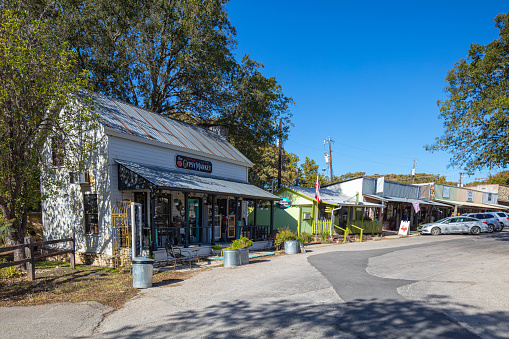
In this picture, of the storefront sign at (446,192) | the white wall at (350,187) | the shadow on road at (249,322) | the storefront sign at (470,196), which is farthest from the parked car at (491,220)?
the shadow on road at (249,322)

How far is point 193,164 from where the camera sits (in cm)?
1666

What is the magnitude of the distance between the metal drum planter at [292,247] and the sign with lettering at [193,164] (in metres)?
5.57

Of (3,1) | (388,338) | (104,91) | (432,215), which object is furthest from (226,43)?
(432,215)

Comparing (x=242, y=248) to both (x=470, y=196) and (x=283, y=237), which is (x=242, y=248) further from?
(x=470, y=196)

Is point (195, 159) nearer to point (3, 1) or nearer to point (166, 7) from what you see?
point (3, 1)

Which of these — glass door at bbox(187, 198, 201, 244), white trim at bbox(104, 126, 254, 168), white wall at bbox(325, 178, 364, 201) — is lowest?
glass door at bbox(187, 198, 201, 244)

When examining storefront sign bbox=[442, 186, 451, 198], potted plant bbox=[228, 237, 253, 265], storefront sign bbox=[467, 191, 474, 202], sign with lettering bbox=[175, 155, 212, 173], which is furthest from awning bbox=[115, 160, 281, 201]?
storefront sign bbox=[467, 191, 474, 202]

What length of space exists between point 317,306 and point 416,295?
2.69m

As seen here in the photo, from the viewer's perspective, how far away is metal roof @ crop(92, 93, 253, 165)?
45.7ft

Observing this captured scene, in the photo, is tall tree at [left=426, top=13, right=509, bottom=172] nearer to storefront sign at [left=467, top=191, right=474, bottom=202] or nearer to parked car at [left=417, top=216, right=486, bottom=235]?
parked car at [left=417, top=216, right=486, bottom=235]

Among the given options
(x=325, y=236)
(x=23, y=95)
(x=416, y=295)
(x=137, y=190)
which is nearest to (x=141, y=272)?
(x=137, y=190)

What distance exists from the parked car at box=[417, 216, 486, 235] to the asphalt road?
45.0 feet

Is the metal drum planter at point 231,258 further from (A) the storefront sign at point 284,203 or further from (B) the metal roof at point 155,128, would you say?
(A) the storefront sign at point 284,203

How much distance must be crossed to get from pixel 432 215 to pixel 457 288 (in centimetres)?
3397
